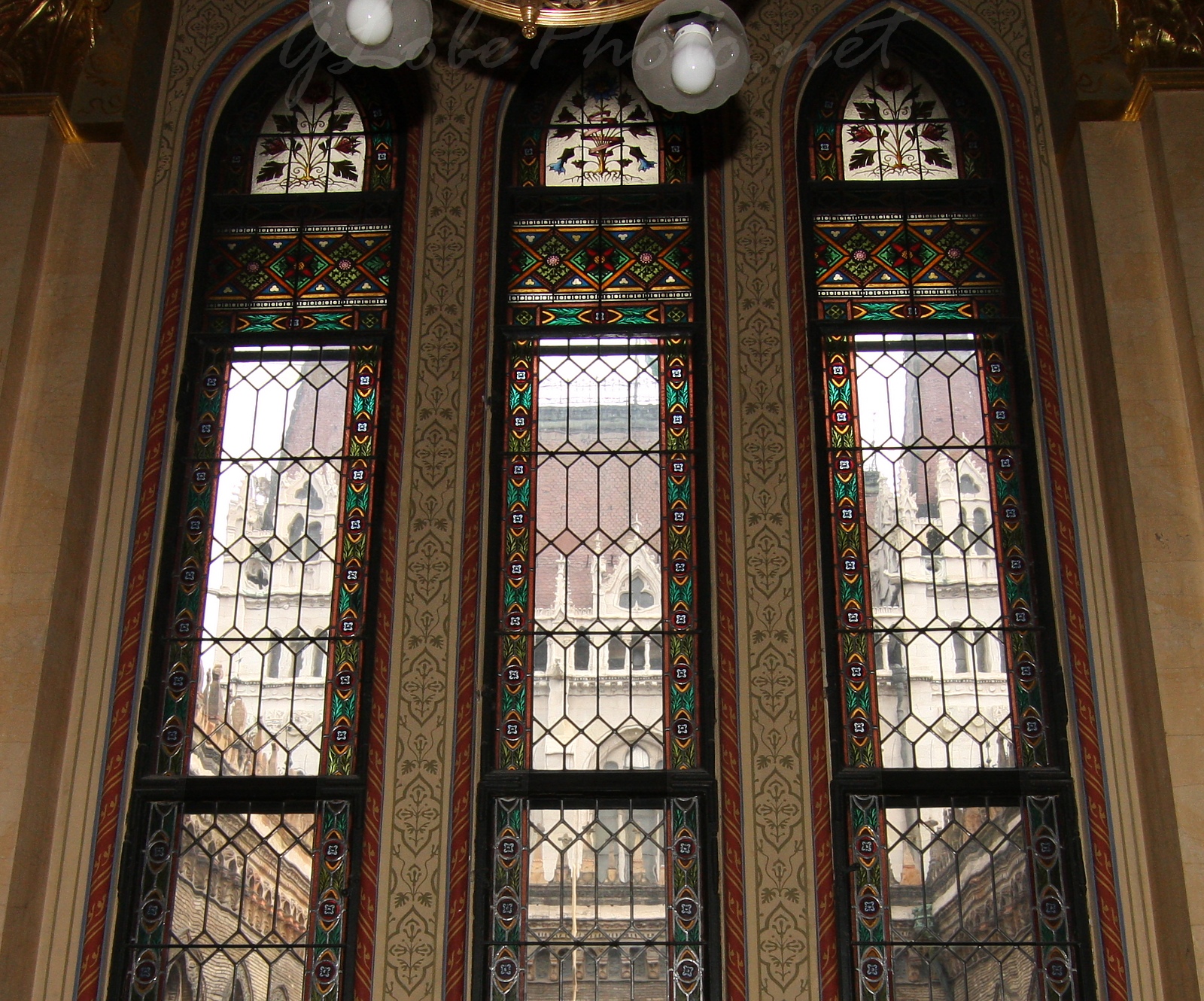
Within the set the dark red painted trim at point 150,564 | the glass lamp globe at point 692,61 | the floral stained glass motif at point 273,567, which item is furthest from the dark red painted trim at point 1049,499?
the glass lamp globe at point 692,61

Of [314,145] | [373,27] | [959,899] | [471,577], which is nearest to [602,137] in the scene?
[314,145]

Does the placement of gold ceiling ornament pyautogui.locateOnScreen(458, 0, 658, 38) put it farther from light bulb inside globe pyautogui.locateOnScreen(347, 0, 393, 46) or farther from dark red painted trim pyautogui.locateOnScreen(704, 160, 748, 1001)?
dark red painted trim pyautogui.locateOnScreen(704, 160, 748, 1001)

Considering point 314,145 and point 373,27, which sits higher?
point 314,145

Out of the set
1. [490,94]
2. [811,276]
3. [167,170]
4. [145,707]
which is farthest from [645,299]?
[145,707]

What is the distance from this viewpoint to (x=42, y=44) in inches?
246

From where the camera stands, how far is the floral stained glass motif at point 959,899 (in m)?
5.26

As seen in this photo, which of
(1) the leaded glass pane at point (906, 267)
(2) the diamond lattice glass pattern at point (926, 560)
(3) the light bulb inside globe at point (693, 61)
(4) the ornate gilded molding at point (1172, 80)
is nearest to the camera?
(3) the light bulb inside globe at point (693, 61)

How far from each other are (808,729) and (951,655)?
63 cm

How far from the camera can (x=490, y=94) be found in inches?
269

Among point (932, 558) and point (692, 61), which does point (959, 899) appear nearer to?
point (932, 558)

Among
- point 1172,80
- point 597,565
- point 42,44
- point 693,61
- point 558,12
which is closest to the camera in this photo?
point 693,61

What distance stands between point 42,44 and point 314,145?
3.92 feet

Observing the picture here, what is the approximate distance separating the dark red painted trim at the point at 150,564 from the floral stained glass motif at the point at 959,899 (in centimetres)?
171

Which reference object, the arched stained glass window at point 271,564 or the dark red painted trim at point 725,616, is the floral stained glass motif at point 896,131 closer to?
the dark red painted trim at point 725,616
